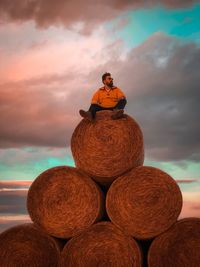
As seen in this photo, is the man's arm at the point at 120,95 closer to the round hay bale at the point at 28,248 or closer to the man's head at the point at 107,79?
the man's head at the point at 107,79

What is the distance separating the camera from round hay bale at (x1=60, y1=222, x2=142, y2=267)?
6.58m

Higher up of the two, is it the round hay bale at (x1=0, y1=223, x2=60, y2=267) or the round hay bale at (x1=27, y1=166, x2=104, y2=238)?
the round hay bale at (x1=27, y1=166, x2=104, y2=238)

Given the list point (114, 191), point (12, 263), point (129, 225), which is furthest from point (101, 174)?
point (12, 263)

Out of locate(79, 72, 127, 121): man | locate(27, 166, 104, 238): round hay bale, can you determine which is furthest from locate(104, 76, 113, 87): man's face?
locate(27, 166, 104, 238): round hay bale

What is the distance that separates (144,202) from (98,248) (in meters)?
0.91

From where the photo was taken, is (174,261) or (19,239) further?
(19,239)

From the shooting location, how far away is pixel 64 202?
22.5 feet

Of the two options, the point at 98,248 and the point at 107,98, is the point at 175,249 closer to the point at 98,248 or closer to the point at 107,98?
the point at 98,248

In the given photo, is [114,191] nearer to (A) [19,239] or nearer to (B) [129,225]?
Result: (B) [129,225]

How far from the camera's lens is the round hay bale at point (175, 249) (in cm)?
648

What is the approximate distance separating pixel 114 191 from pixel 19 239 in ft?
5.30

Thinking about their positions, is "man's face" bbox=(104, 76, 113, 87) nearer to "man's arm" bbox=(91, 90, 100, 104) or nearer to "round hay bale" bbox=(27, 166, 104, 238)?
"man's arm" bbox=(91, 90, 100, 104)

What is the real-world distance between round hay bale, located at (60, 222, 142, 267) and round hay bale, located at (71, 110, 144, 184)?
2.52ft

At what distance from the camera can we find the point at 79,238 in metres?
6.68
